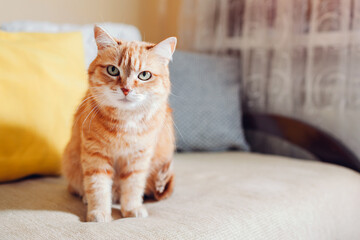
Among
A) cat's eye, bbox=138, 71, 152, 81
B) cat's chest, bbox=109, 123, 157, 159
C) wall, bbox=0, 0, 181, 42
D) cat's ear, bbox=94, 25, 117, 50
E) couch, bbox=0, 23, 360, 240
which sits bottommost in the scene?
couch, bbox=0, 23, 360, 240

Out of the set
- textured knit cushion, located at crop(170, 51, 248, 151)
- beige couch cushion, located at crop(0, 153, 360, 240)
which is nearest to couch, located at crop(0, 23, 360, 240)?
beige couch cushion, located at crop(0, 153, 360, 240)

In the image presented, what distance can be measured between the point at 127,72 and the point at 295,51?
119 cm

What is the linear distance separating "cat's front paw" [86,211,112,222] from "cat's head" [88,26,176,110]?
0.29 metres

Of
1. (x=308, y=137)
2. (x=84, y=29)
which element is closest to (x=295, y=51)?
(x=308, y=137)

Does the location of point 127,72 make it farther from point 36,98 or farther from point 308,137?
point 308,137

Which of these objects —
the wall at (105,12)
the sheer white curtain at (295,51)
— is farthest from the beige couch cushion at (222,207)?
the wall at (105,12)

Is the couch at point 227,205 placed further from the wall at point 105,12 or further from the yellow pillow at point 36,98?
the wall at point 105,12

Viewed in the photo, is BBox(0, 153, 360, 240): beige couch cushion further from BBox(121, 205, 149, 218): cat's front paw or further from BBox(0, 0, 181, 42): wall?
Result: BBox(0, 0, 181, 42): wall

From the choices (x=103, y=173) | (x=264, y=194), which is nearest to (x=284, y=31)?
(x=264, y=194)

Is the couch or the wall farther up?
the wall

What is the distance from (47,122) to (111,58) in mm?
440

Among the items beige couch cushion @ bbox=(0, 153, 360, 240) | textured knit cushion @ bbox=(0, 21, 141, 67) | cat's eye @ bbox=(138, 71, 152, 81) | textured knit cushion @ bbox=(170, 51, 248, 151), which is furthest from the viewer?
textured knit cushion @ bbox=(170, 51, 248, 151)

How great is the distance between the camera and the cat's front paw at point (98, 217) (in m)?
0.89

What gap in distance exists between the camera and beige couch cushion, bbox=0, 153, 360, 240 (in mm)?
828
